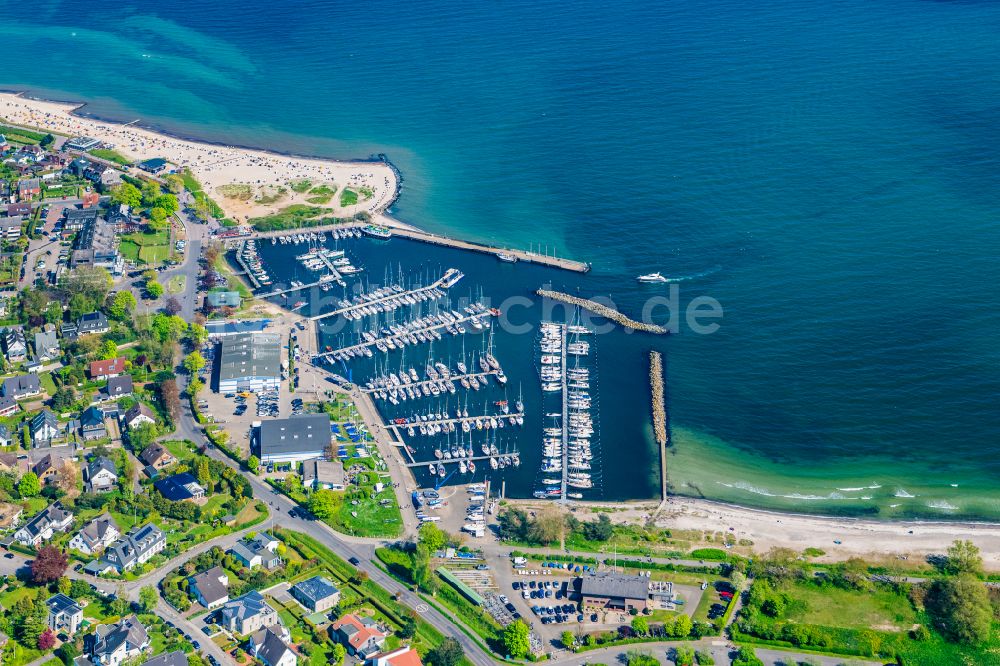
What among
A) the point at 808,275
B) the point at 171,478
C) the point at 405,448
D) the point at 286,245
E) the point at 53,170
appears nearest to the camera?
the point at 171,478

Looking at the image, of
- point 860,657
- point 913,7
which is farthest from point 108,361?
point 913,7

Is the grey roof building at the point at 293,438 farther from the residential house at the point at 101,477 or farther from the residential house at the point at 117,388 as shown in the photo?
the residential house at the point at 117,388

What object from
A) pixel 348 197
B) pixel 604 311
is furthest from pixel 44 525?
pixel 348 197

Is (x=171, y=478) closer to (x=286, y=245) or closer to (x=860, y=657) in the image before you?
(x=286, y=245)

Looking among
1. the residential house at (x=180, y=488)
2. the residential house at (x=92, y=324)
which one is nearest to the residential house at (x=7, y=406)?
the residential house at (x=92, y=324)

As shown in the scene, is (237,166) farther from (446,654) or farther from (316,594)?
(446,654)

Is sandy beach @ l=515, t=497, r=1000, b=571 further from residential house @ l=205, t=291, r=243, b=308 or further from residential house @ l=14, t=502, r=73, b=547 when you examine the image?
residential house @ l=205, t=291, r=243, b=308

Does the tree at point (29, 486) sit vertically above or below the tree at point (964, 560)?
above
